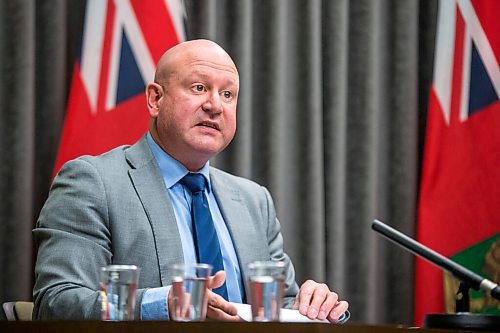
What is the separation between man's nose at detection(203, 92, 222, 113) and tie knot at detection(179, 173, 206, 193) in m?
0.20

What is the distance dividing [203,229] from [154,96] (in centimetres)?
48

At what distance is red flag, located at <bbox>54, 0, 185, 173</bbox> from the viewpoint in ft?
10.7

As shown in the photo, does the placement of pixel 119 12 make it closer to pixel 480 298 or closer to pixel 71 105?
pixel 71 105

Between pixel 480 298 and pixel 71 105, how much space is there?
170cm

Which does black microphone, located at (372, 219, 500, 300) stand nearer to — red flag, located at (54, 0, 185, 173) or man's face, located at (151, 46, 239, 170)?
man's face, located at (151, 46, 239, 170)

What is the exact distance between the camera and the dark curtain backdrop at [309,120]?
3.36 metres

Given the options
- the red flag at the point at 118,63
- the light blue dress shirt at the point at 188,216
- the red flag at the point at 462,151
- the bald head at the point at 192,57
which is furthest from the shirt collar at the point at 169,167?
the red flag at the point at 462,151

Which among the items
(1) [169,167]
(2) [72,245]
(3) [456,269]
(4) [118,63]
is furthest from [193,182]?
(3) [456,269]

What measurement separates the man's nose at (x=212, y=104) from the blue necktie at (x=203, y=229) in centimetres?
20

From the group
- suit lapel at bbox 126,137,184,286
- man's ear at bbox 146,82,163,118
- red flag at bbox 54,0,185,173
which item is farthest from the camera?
red flag at bbox 54,0,185,173

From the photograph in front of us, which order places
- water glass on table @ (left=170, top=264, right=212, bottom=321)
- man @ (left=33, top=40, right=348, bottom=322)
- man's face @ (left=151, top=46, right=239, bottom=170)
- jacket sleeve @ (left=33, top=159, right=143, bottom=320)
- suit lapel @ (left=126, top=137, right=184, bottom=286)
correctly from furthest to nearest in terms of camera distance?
1. man's face @ (left=151, top=46, right=239, bottom=170)
2. suit lapel @ (left=126, top=137, right=184, bottom=286)
3. man @ (left=33, top=40, right=348, bottom=322)
4. jacket sleeve @ (left=33, top=159, right=143, bottom=320)
5. water glass on table @ (left=170, top=264, right=212, bottom=321)

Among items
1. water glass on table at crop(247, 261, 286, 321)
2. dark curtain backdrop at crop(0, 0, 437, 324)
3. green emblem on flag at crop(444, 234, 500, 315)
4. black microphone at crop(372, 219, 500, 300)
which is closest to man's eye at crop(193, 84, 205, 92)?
dark curtain backdrop at crop(0, 0, 437, 324)

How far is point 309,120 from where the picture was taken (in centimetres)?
370

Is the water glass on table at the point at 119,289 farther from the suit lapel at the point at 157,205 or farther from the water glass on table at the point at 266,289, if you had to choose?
the suit lapel at the point at 157,205
